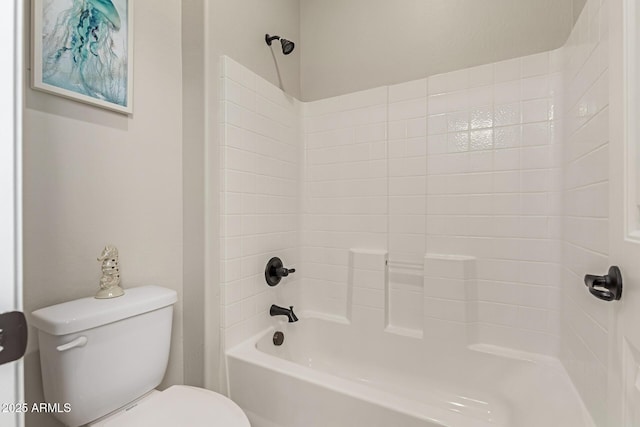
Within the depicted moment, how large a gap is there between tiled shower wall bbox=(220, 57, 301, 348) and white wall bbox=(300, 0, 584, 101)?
385 millimetres

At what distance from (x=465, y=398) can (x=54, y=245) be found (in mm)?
1889

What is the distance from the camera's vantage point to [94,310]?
92cm

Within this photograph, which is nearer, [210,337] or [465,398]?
[210,337]

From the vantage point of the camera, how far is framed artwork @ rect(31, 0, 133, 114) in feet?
3.20

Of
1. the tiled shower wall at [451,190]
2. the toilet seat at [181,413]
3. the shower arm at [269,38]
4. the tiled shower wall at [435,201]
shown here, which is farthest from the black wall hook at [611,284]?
the shower arm at [269,38]

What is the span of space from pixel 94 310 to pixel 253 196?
825 mm

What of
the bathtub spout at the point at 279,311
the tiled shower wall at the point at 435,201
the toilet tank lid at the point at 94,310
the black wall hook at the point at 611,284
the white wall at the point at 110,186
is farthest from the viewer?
the bathtub spout at the point at 279,311

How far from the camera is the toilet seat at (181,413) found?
3.05 ft

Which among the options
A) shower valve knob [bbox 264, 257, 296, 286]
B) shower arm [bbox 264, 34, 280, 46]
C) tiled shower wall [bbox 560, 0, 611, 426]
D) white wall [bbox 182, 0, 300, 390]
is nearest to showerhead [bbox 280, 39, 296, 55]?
shower arm [bbox 264, 34, 280, 46]

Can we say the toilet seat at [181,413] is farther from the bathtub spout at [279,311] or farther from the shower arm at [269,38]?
the shower arm at [269,38]

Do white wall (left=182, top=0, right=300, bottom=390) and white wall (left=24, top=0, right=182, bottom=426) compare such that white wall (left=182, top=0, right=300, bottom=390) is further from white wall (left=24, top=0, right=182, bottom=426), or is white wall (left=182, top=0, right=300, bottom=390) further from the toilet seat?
the toilet seat

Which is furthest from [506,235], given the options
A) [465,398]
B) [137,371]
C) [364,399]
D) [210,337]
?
[137,371]

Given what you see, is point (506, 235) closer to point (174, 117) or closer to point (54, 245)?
point (174, 117)

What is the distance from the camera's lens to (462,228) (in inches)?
61.2
